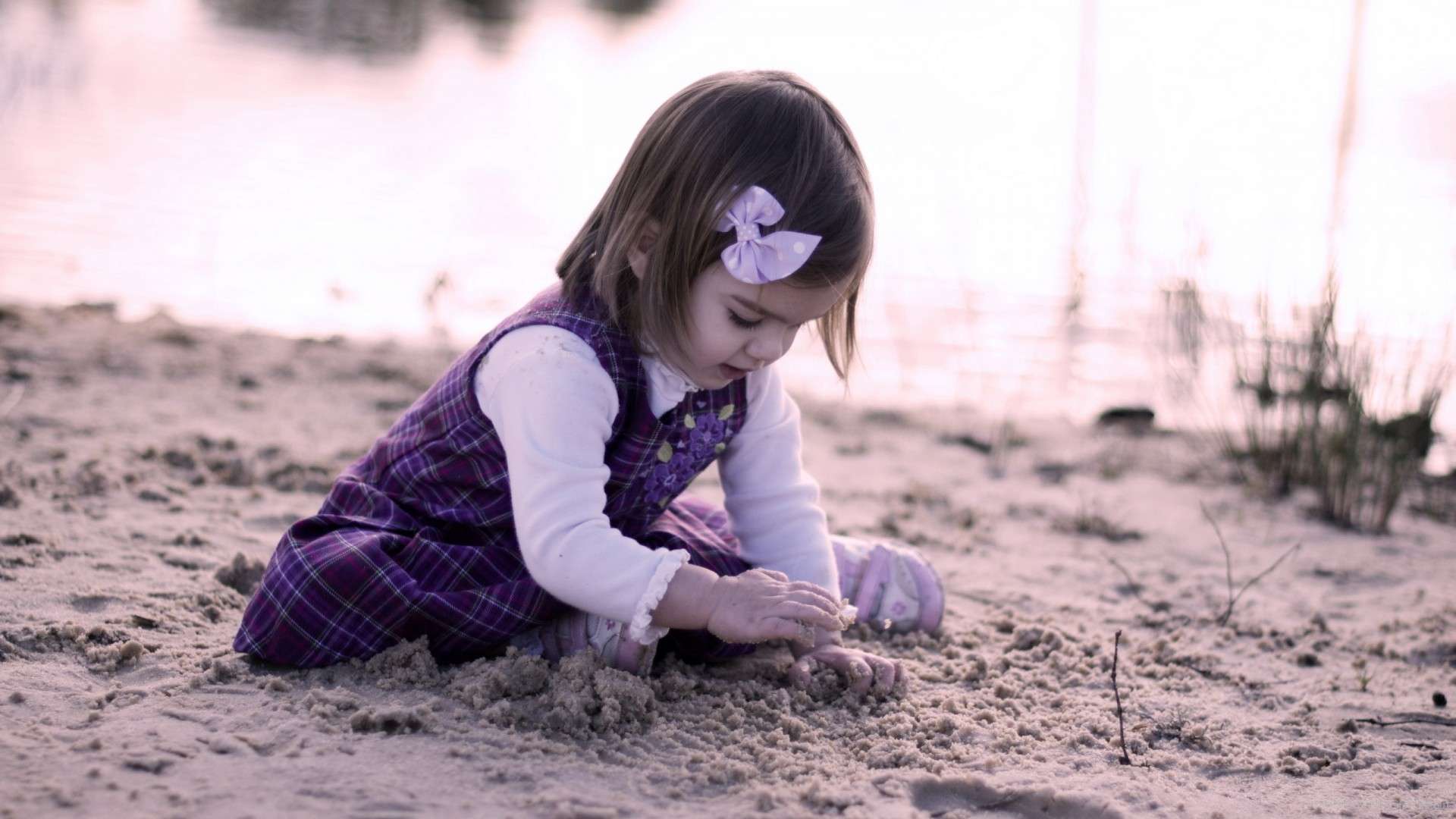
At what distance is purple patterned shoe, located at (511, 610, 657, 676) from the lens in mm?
2424

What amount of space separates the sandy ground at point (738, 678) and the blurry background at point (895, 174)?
717mm

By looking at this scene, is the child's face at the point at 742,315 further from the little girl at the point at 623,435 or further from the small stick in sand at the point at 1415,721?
the small stick in sand at the point at 1415,721

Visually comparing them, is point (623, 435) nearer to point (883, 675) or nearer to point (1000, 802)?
point (883, 675)

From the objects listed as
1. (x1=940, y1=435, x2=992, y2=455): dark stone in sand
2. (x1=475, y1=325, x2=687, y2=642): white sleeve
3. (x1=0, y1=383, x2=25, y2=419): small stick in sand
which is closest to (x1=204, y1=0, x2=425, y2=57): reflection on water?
(x1=0, y1=383, x2=25, y2=419): small stick in sand

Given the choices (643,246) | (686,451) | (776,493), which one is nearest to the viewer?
(643,246)

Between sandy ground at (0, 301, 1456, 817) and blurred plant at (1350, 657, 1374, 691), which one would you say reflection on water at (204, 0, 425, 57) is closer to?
sandy ground at (0, 301, 1456, 817)

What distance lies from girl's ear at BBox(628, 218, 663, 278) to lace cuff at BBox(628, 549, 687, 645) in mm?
473

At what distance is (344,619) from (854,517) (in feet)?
5.71

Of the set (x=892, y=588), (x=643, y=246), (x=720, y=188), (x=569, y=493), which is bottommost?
(x=892, y=588)

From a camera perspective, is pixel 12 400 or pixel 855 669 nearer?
pixel 855 669

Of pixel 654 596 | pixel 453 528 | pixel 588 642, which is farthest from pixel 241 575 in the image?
pixel 654 596

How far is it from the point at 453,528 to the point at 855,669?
0.78m

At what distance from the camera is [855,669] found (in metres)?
2.53

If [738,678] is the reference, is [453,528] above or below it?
above
